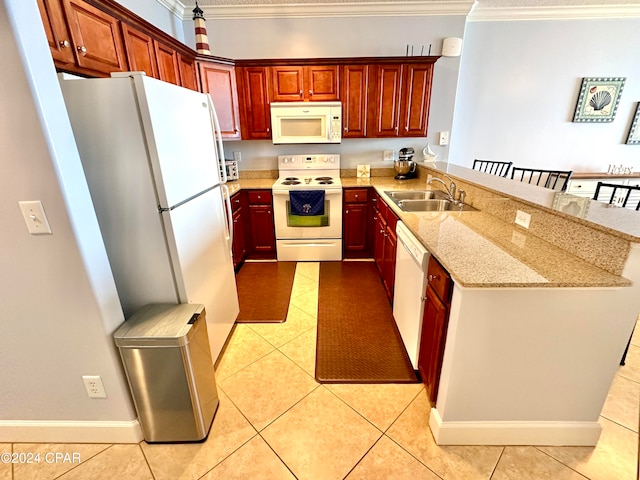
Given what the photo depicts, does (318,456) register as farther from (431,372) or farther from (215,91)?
(215,91)

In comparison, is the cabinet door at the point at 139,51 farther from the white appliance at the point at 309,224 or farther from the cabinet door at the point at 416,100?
the cabinet door at the point at 416,100

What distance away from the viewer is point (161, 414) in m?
1.40

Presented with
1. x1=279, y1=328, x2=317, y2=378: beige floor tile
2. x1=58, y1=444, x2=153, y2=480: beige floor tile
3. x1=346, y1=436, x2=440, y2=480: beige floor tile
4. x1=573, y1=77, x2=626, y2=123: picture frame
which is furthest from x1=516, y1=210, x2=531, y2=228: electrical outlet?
x1=573, y1=77, x2=626, y2=123: picture frame

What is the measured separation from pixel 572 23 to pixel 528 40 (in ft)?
1.66

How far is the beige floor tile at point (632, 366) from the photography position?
1.78 meters

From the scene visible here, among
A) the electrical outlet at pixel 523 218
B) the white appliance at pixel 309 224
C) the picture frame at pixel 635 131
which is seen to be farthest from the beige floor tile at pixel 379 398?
the picture frame at pixel 635 131

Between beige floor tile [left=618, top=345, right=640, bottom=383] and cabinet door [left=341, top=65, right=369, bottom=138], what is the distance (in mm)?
2911

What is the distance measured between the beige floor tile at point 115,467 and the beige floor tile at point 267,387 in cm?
48

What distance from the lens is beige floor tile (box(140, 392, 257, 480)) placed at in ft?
4.37

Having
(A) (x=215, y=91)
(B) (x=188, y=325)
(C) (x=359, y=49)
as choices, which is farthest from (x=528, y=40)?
(B) (x=188, y=325)

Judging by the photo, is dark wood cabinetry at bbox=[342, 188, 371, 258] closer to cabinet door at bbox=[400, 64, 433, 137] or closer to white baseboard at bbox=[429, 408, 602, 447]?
cabinet door at bbox=[400, 64, 433, 137]

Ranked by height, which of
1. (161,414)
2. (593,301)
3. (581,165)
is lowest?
(161,414)

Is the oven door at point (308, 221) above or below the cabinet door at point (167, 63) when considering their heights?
below

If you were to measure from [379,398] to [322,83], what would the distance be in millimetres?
3072
